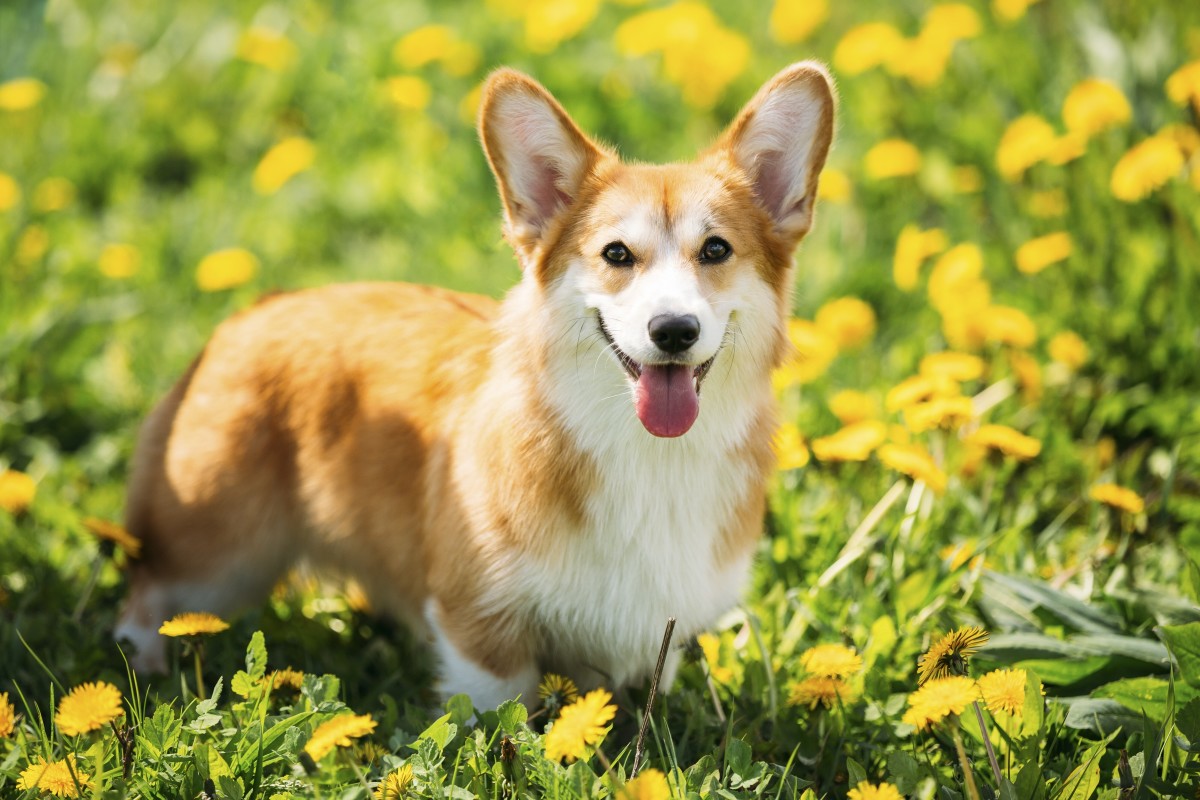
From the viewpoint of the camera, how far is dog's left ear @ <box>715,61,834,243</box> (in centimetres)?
254

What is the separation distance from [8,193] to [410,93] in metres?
1.72

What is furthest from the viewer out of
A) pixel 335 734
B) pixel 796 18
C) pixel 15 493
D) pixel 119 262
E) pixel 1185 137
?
pixel 796 18

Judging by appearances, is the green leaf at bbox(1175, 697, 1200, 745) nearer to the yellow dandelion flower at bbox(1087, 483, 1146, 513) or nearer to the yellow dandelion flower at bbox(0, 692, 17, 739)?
the yellow dandelion flower at bbox(1087, 483, 1146, 513)

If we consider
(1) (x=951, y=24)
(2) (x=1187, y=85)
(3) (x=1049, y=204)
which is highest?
(1) (x=951, y=24)

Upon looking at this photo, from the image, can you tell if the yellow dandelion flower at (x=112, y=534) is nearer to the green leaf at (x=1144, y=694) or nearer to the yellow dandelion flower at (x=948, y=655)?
the yellow dandelion flower at (x=948, y=655)

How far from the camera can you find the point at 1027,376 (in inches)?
147

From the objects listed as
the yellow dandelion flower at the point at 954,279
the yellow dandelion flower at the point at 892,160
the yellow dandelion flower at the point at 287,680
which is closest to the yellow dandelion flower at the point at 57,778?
the yellow dandelion flower at the point at 287,680

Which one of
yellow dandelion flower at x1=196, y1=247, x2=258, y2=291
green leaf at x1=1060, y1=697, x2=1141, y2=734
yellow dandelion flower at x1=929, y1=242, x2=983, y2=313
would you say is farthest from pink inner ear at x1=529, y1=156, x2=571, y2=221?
yellow dandelion flower at x1=196, y1=247, x2=258, y2=291

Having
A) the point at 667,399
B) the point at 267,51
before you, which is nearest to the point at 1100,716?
the point at 667,399

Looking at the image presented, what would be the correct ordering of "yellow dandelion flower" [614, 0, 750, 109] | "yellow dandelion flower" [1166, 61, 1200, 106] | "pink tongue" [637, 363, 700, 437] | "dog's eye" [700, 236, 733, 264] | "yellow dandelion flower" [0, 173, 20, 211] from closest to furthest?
"pink tongue" [637, 363, 700, 437] → "dog's eye" [700, 236, 733, 264] → "yellow dandelion flower" [1166, 61, 1200, 106] → "yellow dandelion flower" [0, 173, 20, 211] → "yellow dandelion flower" [614, 0, 750, 109]

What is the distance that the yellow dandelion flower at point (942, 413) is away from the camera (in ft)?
9.53

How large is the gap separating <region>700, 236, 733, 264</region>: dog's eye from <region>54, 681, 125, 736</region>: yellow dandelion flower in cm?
148

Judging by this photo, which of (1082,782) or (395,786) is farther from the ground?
(395,786)

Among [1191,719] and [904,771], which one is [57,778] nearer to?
[904,771]
